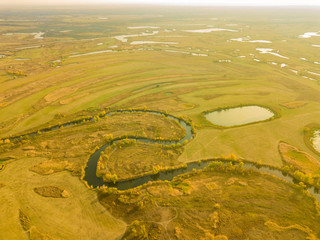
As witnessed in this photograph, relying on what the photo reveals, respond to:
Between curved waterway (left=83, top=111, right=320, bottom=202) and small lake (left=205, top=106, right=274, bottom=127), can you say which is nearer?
curved waterway (left=83, top=111, right=320, bottom=202)

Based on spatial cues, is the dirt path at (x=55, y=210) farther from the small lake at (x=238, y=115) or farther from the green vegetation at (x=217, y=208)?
the small lake at (x=238, y=115)

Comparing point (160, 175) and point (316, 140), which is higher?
point (316, 140)

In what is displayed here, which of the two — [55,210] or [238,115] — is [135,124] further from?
[238,115]

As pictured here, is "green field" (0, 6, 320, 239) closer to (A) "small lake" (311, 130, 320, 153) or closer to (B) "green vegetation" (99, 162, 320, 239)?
(B) "green vegetation" (99, 162, 320, 239)

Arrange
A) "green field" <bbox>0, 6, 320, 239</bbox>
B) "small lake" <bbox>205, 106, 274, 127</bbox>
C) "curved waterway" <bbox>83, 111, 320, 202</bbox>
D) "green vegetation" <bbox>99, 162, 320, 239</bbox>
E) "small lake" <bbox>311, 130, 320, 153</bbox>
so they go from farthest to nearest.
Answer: "small lake" <bbox>205, 106, 274, 127</bbox>
"small lake" <bbox>311, 130, 320, 153</bbox>
"curved waterway" <bbox>83, 111, 320, 202</bbox>
"green field" <bbox>0, 6, 320, 239</bbox>
"green vegetation" <bbox>99, 162, 320, 239</bbox>

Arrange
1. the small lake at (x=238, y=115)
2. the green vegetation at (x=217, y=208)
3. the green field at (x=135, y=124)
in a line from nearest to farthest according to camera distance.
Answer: the green vegetation at (x=217, y=208)
the green field at (x=135, y=124)
the small lake at (x=238, y=115)

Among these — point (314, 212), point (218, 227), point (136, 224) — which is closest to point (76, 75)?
point (136, 224)

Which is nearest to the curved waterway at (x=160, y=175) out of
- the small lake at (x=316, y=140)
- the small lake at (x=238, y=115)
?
the small lake at (x=316, y=140)

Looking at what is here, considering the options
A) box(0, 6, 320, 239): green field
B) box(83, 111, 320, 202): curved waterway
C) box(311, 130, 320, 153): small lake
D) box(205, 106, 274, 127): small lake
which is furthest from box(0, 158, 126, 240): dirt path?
box(311, 130, 320, 153): small lake

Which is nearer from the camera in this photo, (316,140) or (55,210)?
(55,210)

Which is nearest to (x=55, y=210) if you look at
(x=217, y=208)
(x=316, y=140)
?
(x=217, y=208)
